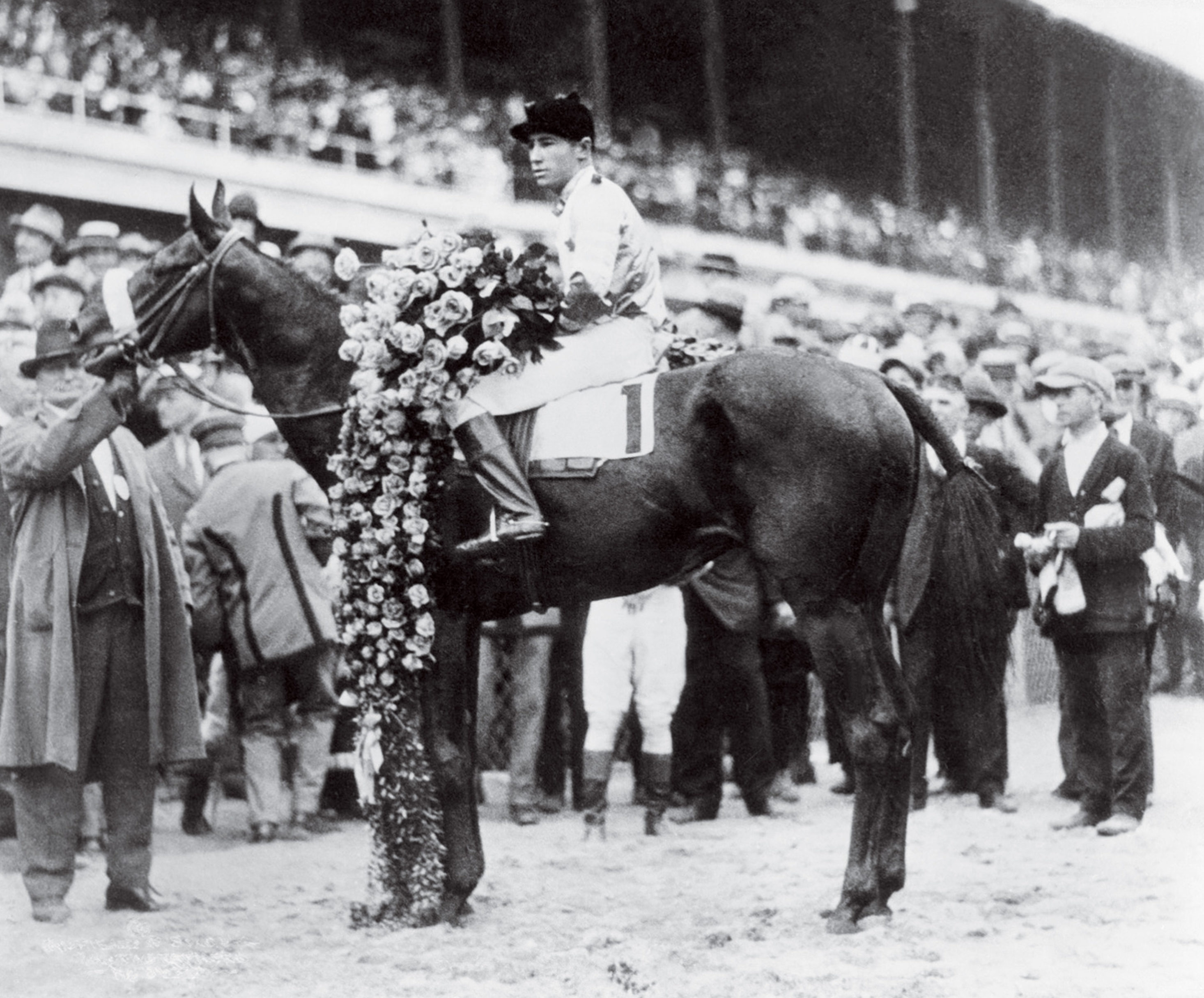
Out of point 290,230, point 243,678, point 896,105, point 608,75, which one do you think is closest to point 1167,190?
point 896,105

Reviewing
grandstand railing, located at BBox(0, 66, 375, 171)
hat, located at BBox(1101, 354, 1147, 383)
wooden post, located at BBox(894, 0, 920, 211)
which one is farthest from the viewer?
wooden post, located at BBox(894, 0, 920, 211)

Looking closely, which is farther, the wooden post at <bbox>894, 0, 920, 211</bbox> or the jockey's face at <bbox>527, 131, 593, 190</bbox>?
the wooden post at <bbox>894, 0, 920, 211</bbox>

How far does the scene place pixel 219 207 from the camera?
6434mm

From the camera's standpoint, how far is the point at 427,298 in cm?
617

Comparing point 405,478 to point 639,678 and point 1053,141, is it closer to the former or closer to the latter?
point 639,678

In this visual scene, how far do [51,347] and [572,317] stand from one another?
2218mm

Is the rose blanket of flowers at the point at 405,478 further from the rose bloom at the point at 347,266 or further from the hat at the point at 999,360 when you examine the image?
the hat at the point at 999,360

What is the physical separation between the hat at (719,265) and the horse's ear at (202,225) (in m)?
4.43

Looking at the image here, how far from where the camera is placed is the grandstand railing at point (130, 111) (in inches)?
543

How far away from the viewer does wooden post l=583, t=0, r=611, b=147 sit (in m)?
20.8

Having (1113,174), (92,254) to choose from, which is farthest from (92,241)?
(1113,174)

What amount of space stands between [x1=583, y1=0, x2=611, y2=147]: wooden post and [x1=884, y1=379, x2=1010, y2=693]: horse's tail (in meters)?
12.8

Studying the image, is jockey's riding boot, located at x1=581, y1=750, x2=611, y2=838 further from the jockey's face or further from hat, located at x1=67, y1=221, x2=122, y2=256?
hat, located at x1=67, y1=221, x2=122, y2=256

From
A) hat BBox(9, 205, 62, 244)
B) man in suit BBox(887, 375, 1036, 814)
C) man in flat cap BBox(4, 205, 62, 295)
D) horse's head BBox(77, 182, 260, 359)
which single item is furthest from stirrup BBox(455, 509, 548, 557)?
hat BBox(9, 205, 62, 244)
